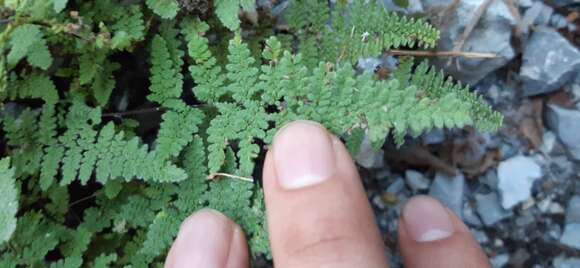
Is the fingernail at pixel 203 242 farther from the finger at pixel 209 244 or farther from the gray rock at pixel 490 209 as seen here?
the gray rock at pixel 490 209

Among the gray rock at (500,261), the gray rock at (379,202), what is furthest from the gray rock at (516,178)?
the gray rock at (379,202)

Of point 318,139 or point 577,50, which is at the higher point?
point 318,139

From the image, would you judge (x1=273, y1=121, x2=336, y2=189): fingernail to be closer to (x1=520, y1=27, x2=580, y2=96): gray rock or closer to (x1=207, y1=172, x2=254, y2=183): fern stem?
(x1=207, y1=172, x2=254, y2=183): fern stem

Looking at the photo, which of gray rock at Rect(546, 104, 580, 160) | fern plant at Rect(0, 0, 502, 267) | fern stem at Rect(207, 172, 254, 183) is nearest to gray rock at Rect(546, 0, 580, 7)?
gray rock at Rect(546, 104, 580, 160)

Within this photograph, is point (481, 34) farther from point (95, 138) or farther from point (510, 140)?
point (95, 138)

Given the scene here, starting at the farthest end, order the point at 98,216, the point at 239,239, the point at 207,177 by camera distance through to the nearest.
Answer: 1. the point at 98,216
2. the point at 207,177
3. the point at 239,239

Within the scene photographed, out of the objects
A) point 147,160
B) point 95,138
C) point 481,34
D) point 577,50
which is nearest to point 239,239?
point 147,160
